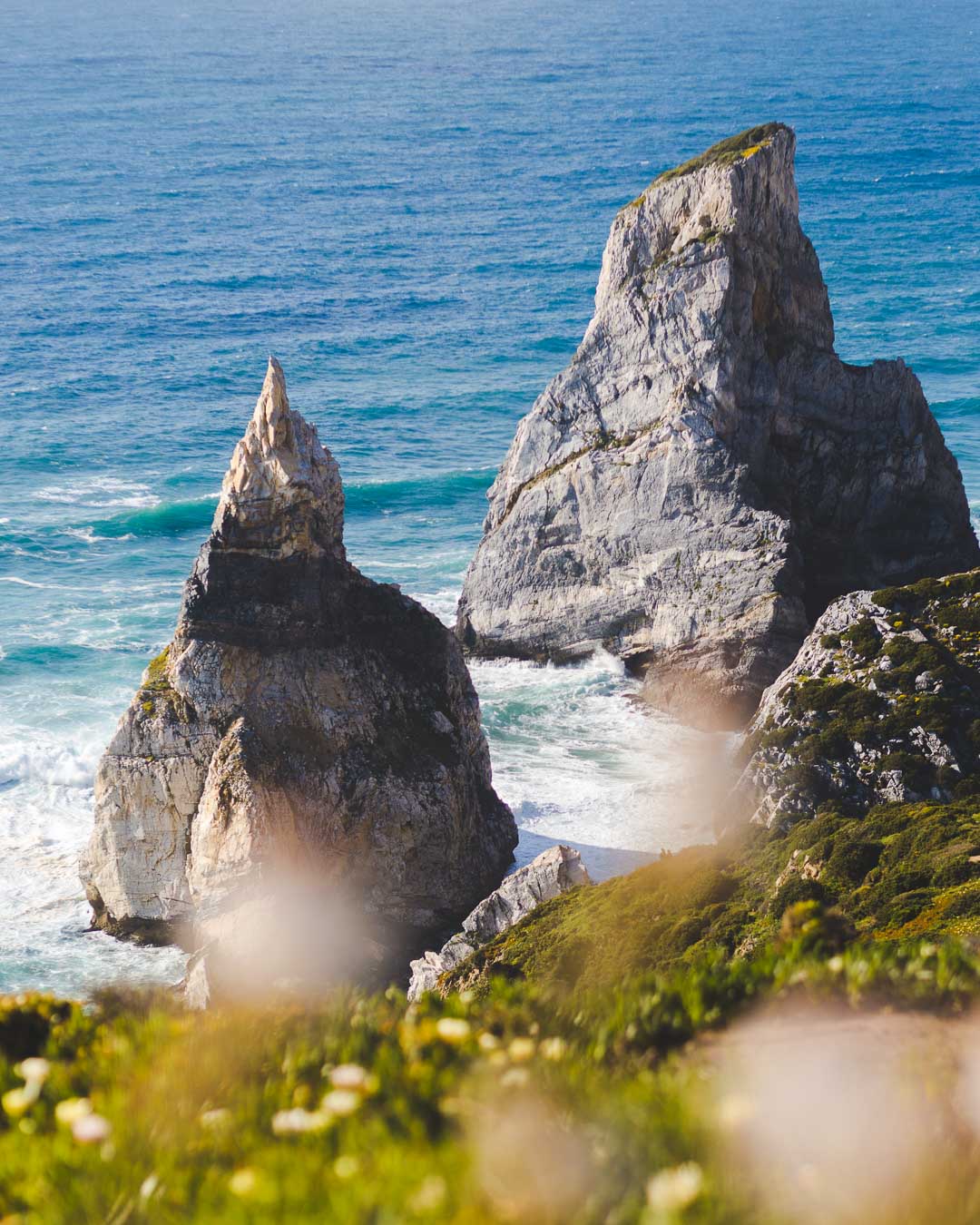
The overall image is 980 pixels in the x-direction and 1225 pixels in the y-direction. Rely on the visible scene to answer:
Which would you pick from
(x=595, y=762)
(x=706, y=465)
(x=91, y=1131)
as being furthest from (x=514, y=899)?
(x=706, y=465)

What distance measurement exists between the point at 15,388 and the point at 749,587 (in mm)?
48592

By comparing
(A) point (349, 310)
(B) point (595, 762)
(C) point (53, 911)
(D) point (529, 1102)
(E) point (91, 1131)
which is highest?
(A) point (349, 310)

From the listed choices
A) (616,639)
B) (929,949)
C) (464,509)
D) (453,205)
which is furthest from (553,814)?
(453,205)

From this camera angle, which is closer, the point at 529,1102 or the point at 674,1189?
the point at 674,1189

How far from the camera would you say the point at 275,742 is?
24375mm

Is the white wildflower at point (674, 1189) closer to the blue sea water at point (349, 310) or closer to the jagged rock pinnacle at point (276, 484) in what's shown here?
the jagged rock pinnacle at point (276, 484)

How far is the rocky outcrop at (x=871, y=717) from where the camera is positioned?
24.1m

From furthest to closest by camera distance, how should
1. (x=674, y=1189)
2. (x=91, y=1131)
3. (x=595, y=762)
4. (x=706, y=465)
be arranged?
(x=706, y=465) < (x=595, y=762) < (x=91, y=1131) < (x=674, y=1189)

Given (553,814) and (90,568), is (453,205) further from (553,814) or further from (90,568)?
(553,814)

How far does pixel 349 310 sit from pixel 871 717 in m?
65.9

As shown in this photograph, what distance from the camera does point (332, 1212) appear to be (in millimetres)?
6758

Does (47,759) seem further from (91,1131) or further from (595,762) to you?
(91,1131)

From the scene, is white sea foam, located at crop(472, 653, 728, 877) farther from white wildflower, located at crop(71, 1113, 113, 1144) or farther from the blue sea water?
white wildflower, located at crop(71, 1113, 113, 1144)

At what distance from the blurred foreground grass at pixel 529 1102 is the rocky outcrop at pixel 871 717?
1320cm
